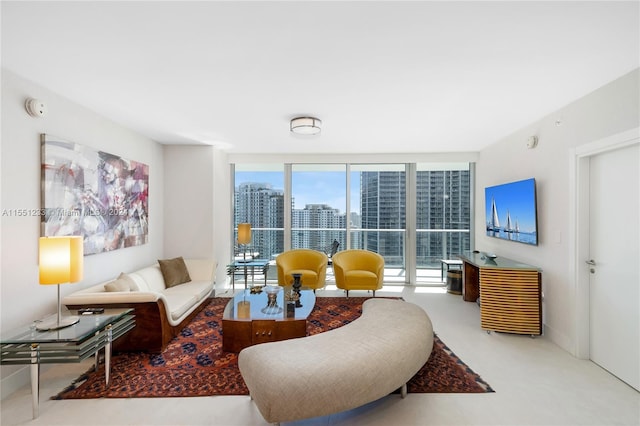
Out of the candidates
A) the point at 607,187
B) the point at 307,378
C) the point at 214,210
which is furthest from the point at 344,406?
the point at 214,210

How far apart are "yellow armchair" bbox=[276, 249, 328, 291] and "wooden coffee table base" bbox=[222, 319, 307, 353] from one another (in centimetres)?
177

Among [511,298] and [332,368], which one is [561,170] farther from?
A: [332,368]

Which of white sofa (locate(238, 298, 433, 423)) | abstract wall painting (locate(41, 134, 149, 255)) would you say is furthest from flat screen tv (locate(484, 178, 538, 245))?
abstract wall painting (locate(41, 134, 149, 255))

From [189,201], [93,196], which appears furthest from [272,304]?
[189,201]

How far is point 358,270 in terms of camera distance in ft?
16.5

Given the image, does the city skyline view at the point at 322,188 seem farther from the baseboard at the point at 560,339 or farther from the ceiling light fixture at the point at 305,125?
the baseboard at the point at 560,339

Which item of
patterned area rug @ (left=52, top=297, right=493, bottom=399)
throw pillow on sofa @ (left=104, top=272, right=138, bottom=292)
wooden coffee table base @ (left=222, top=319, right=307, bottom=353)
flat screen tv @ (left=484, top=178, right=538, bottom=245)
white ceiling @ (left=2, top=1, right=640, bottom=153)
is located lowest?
patterned area rug @ (left=52, top=297, right=493, bottom=399)

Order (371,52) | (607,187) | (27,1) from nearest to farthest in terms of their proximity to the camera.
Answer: (27,1), (371,52), (607,187)

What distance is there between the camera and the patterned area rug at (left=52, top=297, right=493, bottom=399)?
7.70 feet

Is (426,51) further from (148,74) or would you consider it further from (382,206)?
(382,206)

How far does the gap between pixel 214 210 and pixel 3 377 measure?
10.6 ft

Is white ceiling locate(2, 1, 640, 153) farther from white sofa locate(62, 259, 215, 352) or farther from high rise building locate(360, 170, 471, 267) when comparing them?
high rise building locate(360, 170, 471, 267)

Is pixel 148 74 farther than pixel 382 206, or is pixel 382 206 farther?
pixel 382 206

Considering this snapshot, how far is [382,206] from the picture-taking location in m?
5.86
